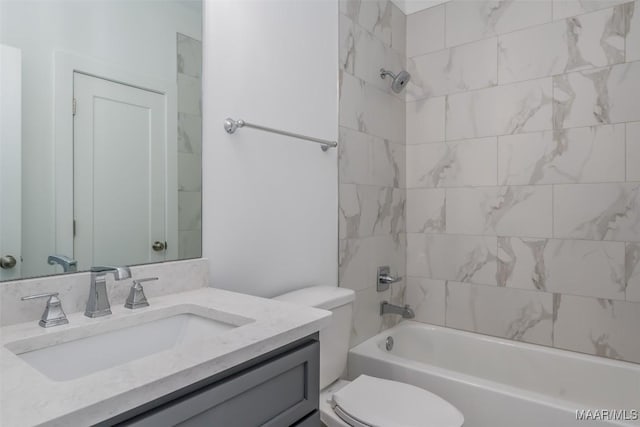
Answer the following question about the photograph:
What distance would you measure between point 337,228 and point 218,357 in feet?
4.17

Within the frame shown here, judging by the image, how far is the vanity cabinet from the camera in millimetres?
633

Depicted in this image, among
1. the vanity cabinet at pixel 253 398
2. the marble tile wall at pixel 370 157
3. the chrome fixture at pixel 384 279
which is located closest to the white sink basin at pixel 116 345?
the vanity cabinet at pixel 253 398

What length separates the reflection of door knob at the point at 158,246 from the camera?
1.18 meters

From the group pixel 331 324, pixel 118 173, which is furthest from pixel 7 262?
pixel 331 324

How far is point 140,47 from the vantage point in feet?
3.79

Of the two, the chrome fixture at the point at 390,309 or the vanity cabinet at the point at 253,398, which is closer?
the vanity cabinet at the point at 253,398

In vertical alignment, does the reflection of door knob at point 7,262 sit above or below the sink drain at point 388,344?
above

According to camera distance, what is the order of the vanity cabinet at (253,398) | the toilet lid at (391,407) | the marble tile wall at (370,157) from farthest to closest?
the marble tile wall at (370,157) → the toilet lid at (391,407) → the vanity cabinet at (253,398)

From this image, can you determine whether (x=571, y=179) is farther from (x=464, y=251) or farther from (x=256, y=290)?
(x=256, y=290)

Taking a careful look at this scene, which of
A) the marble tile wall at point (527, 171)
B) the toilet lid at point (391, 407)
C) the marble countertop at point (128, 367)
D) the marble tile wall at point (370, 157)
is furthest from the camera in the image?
the marble tile wall at point (370, 157)

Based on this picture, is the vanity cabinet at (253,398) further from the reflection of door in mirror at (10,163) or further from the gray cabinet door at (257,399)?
the reflection of door in mirror at (10,163)

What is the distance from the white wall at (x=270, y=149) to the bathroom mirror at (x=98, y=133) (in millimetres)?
81

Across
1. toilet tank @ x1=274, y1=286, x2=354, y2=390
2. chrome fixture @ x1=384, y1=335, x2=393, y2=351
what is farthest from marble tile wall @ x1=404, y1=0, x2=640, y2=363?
toilet tank @ x1=274, y1=286, x2=354, y2=390

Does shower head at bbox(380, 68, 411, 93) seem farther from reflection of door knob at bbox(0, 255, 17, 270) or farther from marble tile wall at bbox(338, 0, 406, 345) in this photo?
reflection of door knob at bbox(0, 255, 17, 270)
